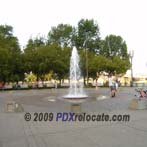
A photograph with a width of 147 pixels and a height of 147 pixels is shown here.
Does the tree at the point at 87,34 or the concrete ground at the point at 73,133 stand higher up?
the tree at the point at 87,34

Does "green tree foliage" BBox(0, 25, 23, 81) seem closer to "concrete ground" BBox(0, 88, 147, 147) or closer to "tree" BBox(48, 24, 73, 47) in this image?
"tree" BBox(48, 24, 73, 47)

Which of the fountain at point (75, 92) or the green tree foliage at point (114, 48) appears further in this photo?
the green tree foliage at point (114, 48)

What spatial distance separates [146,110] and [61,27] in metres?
77.3

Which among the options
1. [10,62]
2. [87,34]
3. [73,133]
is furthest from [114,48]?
[73,133]

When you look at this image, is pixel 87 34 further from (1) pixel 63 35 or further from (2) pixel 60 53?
(2) pixel 60 53

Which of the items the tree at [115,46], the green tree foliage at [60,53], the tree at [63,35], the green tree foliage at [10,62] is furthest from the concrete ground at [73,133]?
the tree at [115,46]

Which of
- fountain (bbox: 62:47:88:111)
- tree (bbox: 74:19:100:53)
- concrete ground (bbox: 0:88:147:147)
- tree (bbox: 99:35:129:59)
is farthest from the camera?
tree (bbox: 99:35:129:59)

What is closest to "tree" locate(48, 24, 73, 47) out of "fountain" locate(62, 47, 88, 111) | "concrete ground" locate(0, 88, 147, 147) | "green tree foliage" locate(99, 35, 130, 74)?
"green tree foliage" locate(99, 35, 130, 74)

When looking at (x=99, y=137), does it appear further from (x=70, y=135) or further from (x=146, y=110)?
(x=146, y=110)

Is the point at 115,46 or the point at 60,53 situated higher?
the point at 115,46

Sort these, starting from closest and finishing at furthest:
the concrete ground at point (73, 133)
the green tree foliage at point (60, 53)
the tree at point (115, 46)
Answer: the concrete ground at point (73, 133)
the green tree foliage at point (60, 53)
the tree at point (115, 46)

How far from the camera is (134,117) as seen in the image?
15359 millimetres

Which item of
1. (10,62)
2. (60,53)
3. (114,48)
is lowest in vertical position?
(10,62)

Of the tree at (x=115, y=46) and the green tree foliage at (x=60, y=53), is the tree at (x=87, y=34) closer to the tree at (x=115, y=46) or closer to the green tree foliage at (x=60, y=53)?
the green tree foliage at (x=60, y=53)
